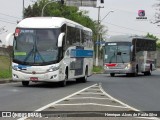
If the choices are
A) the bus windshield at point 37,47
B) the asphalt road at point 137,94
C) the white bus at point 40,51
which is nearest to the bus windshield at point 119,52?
the asphalt road at point 137,94

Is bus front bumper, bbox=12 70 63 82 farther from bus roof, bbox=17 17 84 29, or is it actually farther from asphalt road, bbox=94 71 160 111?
asphalt road, bbox=94 71 160 111

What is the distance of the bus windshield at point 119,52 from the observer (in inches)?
1802

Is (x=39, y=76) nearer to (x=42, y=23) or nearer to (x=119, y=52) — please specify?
(x=42, y=23)

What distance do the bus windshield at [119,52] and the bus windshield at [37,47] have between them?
20.3 meters

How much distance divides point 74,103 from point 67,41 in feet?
36.7

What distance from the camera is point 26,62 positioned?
85.0 feet

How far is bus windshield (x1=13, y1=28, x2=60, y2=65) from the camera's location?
25.9m

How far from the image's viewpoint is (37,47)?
26.0 m

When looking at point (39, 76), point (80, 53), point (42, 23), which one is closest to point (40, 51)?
point (39, 76)

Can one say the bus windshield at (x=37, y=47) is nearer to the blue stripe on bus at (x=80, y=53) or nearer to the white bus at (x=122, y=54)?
the blue stripe on bus at (x=80, y=53)

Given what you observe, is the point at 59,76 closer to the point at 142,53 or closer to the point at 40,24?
the point at 40,24

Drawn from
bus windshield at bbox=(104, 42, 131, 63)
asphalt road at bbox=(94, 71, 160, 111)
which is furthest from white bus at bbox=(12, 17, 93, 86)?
bus windshield at bbox=(104, 42, 131, 63)

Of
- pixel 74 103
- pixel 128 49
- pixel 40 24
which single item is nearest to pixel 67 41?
pixel 40 24

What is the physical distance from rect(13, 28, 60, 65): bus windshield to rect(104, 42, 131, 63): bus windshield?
20317 millimetres
